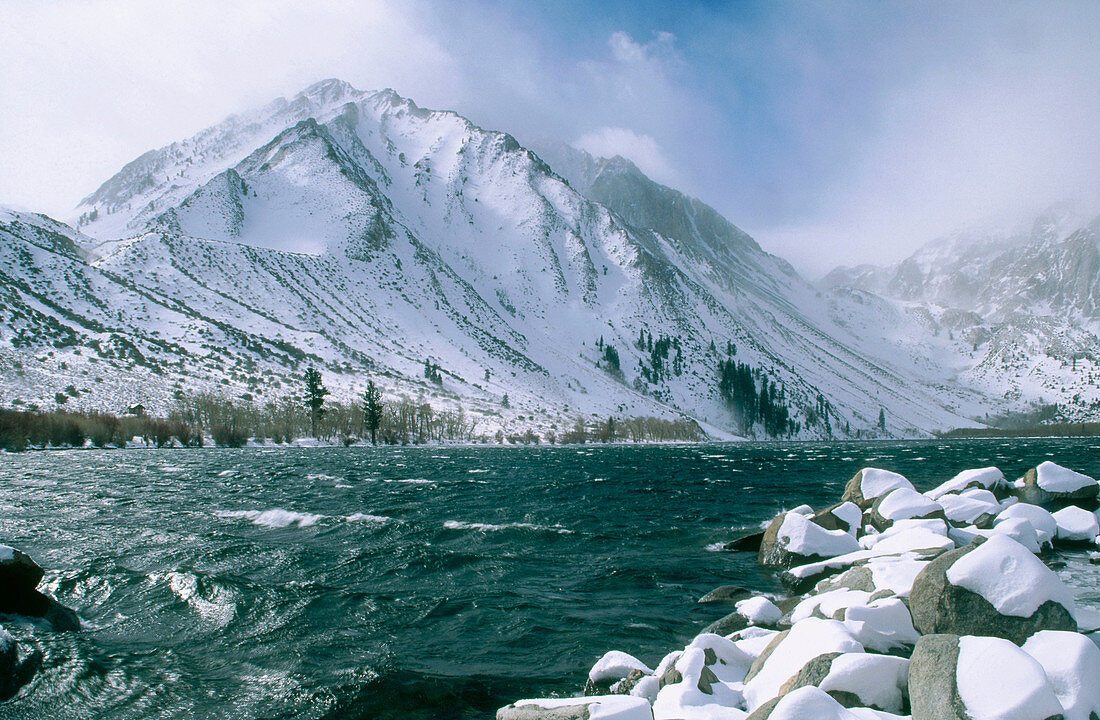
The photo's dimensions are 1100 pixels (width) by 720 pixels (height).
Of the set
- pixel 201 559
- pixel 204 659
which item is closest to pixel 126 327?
pixel 201 559

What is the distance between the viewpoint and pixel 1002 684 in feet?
21.4

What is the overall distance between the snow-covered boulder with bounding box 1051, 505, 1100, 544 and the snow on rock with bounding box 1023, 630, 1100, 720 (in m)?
17.5

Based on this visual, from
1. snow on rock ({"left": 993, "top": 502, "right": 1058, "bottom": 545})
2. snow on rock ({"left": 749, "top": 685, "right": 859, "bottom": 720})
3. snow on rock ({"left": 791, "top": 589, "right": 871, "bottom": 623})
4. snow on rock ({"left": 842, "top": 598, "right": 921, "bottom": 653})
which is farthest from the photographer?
snow on rock ({"left": 993, "top": 502, "right": 1058, "bottom": 545})

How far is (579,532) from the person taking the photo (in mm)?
24266

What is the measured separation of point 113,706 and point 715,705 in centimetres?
1017

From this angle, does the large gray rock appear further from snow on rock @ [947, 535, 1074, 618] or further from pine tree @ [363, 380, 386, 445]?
pine tree @ [363, 380, 386, 445]

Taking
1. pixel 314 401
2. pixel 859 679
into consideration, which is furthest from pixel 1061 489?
pixel 314 401

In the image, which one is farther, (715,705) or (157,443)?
(157,443)

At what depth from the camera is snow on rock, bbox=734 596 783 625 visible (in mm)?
12852

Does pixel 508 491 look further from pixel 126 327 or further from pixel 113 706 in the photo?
pixel 126 327

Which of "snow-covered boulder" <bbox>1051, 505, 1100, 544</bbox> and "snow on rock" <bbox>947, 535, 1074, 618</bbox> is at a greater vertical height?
"snow on rock" <bbox>947, 535, 1074, 618</bbox>

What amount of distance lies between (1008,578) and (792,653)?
4.13 metres

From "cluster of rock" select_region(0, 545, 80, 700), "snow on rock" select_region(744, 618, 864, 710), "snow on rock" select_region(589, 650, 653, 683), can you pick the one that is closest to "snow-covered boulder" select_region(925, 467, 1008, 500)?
"snow on rock" select_region(744, 618, 864, 710)

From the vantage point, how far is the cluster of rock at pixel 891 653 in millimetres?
6719
